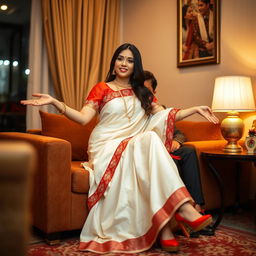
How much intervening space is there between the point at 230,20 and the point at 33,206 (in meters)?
2.32

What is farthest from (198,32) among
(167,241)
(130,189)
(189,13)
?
(167,241)

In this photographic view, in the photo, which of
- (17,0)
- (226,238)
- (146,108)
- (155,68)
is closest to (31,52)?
(17,0)

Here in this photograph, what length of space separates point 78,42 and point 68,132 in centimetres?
154

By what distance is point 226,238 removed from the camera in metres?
2.46

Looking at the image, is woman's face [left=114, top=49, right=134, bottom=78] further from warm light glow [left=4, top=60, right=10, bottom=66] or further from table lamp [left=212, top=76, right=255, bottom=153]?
warm light glow [left=4, top=60, right=10, bottom=66]

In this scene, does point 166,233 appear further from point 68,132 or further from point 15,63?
point 15,63

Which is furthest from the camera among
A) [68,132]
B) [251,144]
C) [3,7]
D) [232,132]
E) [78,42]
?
[78,42]

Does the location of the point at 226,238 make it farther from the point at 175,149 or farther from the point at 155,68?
the point at 155,68

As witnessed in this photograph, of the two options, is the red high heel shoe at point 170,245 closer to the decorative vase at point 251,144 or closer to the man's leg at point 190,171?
the man's leg at point 190,171

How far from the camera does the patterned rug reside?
7.07 feet

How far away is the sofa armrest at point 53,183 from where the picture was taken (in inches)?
90.6

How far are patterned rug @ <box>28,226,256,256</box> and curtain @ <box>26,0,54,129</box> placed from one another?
2001 mm

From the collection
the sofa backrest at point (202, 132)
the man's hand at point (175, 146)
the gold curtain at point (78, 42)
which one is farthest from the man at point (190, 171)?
the gold curtain at point (78, 42)

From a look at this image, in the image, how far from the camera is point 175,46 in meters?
3.97
